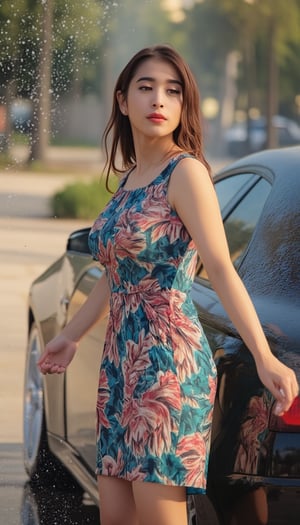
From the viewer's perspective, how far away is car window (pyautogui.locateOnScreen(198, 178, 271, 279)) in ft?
14.8

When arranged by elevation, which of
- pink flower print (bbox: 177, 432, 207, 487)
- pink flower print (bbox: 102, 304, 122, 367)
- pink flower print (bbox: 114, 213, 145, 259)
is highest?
pink flower print (bbox: 114, 213, 145, 259)

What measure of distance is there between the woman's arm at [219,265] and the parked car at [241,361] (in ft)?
0.56

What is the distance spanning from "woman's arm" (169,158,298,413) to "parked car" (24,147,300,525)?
0.17 meters

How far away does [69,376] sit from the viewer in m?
5.52

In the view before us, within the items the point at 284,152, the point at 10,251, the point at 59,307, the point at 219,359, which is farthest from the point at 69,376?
the point at 10,251

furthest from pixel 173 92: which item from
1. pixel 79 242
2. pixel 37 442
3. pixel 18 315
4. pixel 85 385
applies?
pixel 18 315

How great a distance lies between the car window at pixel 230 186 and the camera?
4.91 metres

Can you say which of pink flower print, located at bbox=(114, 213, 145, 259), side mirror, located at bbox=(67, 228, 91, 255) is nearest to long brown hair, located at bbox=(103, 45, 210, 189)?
pink flower print, located at bbox=(114, 213, 145, 259)

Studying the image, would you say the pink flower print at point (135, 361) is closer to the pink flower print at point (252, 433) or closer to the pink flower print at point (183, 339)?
the pink flower print at point (183, 339)

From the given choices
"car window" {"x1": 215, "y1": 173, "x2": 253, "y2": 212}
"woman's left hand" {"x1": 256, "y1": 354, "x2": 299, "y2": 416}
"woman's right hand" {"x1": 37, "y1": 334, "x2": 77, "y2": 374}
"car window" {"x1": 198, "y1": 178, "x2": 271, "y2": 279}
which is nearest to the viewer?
"woman's left hand" {"x1": 256, "y1": 354, "x2": 299, "y2": 416}

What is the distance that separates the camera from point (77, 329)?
13.1 feet

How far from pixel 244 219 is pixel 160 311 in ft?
3.86

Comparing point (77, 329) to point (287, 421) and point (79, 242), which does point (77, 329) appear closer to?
point (287, 421)

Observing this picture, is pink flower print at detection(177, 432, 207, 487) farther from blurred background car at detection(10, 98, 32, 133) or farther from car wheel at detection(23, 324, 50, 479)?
car wheel at detection(23, 324, 50, 479)
